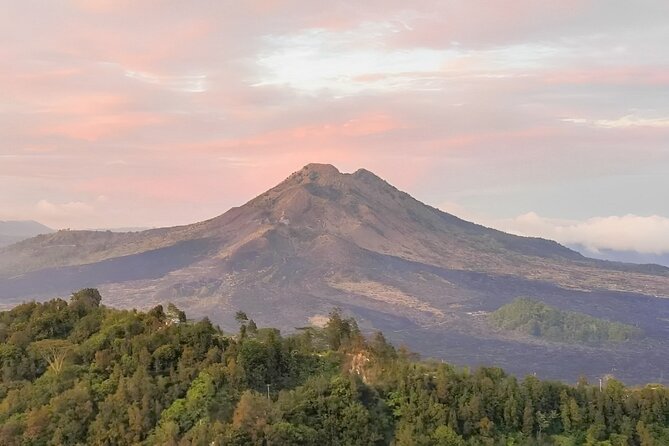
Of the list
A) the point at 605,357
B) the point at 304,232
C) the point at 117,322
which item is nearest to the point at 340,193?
the point at 304,232

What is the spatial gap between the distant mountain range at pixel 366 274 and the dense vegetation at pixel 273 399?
61.5 meters

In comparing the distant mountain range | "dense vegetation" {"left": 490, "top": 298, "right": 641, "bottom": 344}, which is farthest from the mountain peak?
"dense vegetation" {"left": 490, "top": 298, "right": 641, "bottom": 344}

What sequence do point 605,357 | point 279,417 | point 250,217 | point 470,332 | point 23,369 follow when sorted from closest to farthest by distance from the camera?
point 279,417
point 23,369
point 605,357
point 470,332
point 250,217

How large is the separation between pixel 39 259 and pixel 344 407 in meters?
165

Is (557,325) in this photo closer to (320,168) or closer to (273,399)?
(320,168)

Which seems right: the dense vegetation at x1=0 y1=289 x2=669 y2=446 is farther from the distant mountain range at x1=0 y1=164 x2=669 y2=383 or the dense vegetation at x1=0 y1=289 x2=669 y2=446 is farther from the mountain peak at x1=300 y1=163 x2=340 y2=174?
the mountain peak at x1=300 y1=163 x2=340 y2=174

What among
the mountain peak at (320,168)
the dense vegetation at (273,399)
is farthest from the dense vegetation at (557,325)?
the dense vegetation at (273,399)

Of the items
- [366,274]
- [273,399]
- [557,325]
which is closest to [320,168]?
[366,274]

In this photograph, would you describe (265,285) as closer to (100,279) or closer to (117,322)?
(100,279)

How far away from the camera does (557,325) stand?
10512cm

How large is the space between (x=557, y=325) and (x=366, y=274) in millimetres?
36908

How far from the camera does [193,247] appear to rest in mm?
151750

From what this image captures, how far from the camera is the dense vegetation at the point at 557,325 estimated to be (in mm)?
102000

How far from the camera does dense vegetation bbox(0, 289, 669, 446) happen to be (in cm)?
1811
